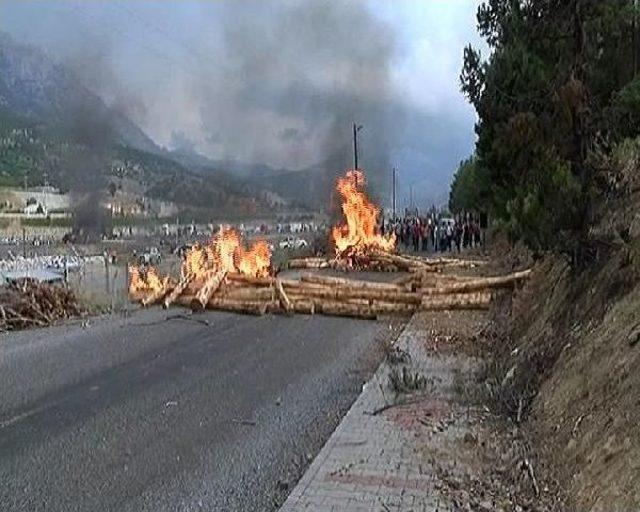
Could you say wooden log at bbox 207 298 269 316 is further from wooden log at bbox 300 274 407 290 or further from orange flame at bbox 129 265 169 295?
orange flame at bbox 129 265 169 295

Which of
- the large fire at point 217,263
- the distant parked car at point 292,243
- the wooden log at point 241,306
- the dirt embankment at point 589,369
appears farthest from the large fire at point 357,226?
the dirt embankment at point 589,369

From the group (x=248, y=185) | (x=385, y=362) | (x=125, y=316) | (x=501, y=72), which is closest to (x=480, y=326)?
(x=385, y=362)

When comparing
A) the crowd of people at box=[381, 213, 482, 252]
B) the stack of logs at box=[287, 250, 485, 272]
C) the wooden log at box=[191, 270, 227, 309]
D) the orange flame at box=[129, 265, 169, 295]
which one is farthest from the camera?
the crowd of people at box=[381, 213, 482, 252]

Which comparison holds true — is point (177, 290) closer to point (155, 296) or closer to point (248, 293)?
point (155, 296)

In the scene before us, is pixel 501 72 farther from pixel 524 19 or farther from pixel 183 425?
pixel 183 425

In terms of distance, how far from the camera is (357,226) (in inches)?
1291

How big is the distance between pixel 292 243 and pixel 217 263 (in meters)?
15.7

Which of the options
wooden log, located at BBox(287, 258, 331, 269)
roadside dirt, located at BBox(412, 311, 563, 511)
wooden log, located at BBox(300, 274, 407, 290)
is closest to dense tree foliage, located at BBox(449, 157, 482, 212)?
wooden log, located at BBox(287, 258, 331, 269)

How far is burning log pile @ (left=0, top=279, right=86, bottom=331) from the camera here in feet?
49.3

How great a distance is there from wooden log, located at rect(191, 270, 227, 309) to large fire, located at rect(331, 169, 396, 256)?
11.1 meters

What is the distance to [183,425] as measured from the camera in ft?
25.2

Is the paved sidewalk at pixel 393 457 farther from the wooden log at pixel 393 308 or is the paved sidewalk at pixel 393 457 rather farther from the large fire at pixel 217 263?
the large fire at pixel 217 263

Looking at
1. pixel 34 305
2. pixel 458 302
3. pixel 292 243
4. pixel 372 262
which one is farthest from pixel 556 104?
pixel 292 243

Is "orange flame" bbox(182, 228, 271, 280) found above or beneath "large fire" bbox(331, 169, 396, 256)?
beneath
